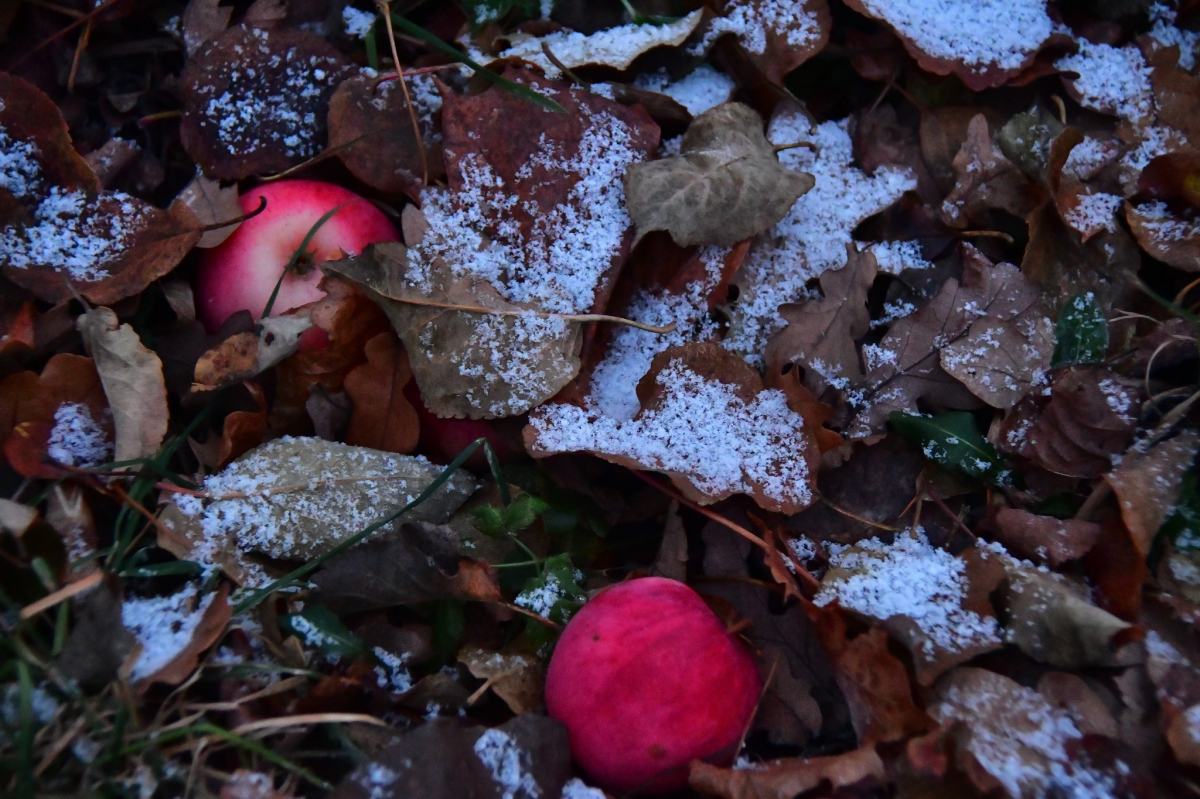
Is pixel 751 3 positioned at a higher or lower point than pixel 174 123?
higher

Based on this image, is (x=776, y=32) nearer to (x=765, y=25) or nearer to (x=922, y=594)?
(x=765, y=25)

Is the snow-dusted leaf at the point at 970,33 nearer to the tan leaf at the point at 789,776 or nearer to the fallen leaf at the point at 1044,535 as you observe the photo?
the fallen leaf at the point at 1044,535

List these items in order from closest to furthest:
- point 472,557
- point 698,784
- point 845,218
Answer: point 698,784 < point 472,557 < point 845,218

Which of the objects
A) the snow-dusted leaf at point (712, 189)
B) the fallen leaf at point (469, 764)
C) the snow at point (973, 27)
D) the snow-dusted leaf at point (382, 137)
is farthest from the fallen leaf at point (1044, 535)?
the snow-dusted leaf at point (382, 137)

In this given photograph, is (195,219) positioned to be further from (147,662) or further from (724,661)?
(724,661)

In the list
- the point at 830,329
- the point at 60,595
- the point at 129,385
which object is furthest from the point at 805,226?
the point at 60,595

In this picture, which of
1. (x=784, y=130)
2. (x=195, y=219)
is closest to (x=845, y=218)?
(x=784, y=130)
